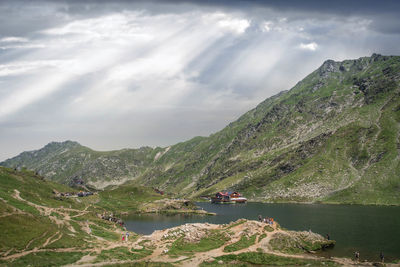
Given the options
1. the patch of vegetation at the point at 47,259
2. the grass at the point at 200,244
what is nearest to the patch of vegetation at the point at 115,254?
the patch of vegetation at the point at 47,259

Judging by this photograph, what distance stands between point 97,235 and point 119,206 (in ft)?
363

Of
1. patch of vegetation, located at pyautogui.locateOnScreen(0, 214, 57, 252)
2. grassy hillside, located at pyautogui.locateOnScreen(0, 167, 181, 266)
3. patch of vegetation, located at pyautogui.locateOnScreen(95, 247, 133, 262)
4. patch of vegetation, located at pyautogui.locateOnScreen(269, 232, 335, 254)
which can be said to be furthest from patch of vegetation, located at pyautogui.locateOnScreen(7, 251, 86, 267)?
patch of vegetation, located at pyautogui.locateOnScreen(269, 232, 335, 254)

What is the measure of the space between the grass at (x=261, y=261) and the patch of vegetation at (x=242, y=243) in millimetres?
4292

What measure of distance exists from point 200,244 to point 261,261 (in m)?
17.2

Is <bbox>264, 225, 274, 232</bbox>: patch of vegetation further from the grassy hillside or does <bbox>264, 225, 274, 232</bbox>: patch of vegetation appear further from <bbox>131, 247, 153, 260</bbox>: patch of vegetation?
the grassy hillside

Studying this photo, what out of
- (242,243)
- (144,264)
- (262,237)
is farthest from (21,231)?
(262,237)

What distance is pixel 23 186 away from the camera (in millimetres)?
120188

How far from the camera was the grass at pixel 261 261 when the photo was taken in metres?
60.4

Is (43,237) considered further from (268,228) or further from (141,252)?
(268,228)

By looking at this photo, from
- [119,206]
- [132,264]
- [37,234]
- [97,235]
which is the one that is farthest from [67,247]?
[119,206]

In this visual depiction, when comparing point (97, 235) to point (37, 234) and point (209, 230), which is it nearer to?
point (37, 234)

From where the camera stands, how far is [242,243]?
7350cm

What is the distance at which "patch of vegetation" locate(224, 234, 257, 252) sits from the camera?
69938 millimetres

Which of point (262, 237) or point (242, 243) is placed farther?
point (262, 237)
